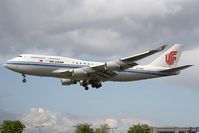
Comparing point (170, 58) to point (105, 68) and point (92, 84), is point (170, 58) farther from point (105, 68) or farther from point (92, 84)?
point (105, 68)

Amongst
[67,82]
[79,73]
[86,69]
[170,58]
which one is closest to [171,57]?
[170,58]

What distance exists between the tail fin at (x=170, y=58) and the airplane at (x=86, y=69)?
4.54m

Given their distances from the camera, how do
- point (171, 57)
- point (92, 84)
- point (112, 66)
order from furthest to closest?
1. point (171, 57)
2. point (92, 84)
3. point (112, 66)

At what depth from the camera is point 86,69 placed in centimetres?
7750

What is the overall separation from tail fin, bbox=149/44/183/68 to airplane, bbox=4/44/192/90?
4544mm

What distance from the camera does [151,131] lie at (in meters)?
196

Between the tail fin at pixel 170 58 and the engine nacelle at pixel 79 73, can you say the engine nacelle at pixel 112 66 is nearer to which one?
the engine nacelle at pixel 79 73

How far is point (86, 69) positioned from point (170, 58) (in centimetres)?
2174

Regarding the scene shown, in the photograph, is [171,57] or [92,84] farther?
[171,57]

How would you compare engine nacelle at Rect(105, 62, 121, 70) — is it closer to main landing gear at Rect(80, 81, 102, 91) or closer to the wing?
the wing

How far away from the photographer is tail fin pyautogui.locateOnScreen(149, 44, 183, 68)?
89.8 m

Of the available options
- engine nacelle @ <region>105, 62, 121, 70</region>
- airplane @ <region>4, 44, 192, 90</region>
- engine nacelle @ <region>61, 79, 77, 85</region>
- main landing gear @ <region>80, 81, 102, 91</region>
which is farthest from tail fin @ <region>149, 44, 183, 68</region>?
engine nacelle @ <region>61, 79, 77, 85</region>

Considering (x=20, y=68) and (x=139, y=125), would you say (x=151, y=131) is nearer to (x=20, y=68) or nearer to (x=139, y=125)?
(x=139, y=125)

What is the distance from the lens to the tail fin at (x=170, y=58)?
89.8 m
